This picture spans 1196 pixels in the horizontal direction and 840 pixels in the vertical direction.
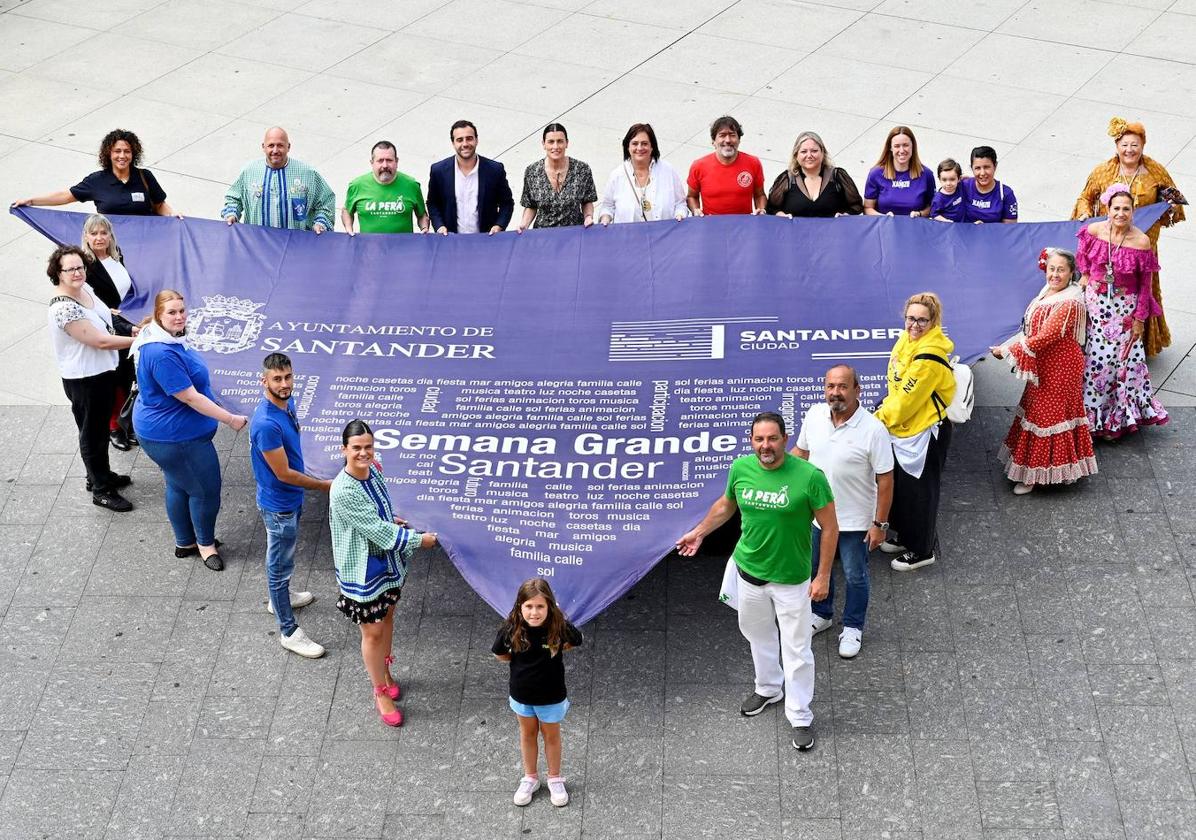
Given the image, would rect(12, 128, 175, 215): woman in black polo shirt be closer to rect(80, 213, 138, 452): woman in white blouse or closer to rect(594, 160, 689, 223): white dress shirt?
rect(80, 213, 138, 452): woman in white blouse

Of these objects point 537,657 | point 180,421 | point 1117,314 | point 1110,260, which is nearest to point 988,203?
point 1110,260

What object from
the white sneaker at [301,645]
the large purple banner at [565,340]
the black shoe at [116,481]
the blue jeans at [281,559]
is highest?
the large purple banner at [565,340]

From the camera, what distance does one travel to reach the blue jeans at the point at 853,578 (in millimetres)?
6867

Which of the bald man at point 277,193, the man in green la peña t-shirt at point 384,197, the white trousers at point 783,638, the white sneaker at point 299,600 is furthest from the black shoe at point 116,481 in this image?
the white trousers at point 783,638

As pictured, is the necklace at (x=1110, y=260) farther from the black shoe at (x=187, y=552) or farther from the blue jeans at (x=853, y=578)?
the black shoe at (x=187, y=552)

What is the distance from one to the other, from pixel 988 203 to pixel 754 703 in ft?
12.6

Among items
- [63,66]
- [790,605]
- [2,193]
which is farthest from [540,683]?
[63,66]

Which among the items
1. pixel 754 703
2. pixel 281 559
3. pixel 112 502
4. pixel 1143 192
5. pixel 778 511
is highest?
pixel 778 511

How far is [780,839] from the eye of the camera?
20.2ft

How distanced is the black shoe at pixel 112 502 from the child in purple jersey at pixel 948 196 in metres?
5.06

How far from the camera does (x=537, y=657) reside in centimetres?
607

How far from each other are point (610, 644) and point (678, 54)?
27.5 feet

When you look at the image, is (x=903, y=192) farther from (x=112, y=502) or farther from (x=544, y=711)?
(x=112, y=502)

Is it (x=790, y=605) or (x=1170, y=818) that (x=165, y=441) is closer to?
(x=790, y=605)
